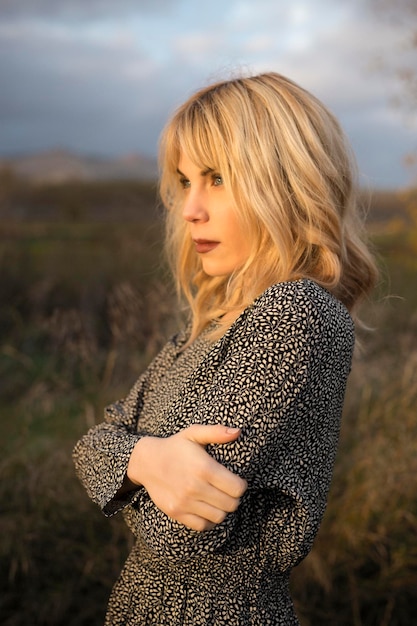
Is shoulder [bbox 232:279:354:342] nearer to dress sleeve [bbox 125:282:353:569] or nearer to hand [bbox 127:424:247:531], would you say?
dress sleeve [bbox 125:282:353:569]

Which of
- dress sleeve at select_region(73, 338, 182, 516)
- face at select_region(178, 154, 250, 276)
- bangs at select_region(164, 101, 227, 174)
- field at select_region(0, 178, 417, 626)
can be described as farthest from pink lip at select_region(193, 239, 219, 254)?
field at select_region(0, 178, 417, 626)

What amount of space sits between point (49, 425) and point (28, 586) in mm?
1147

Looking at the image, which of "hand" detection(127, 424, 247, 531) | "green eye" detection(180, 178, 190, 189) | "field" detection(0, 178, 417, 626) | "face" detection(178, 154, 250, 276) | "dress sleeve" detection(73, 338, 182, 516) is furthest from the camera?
"field" detection(0, 178, 417, 626)

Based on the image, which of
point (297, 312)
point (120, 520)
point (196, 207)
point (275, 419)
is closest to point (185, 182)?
point (196, 207)

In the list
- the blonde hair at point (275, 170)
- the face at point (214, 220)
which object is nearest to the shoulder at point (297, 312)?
the blonde hair at point (275, 170)

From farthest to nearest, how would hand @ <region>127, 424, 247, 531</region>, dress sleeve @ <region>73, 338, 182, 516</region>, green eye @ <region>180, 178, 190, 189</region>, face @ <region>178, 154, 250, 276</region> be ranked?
1. green eye @ <region>180, 178, 190, 189</region>
2. face @ <region>178, 154, 250, 276</region>
3. dress sleeve @ <region>73, 338, 182, 516</region>
4. hand @ <region>127, 424, 247, 531</region>

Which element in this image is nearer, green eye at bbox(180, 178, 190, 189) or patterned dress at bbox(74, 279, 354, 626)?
patterned dress at bbox(74, 279, 354, 626)

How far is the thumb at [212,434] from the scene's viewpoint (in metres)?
1.18

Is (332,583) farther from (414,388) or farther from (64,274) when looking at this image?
(64,274)

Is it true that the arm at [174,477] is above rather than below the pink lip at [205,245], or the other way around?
below

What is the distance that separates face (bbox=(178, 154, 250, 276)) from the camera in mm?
1526

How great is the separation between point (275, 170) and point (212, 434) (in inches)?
23.1

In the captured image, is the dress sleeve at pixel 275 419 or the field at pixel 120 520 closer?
the dress sleeve at pixel 275 419

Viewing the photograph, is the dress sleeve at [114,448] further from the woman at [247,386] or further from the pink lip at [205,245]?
the pink lip at [205,245]
